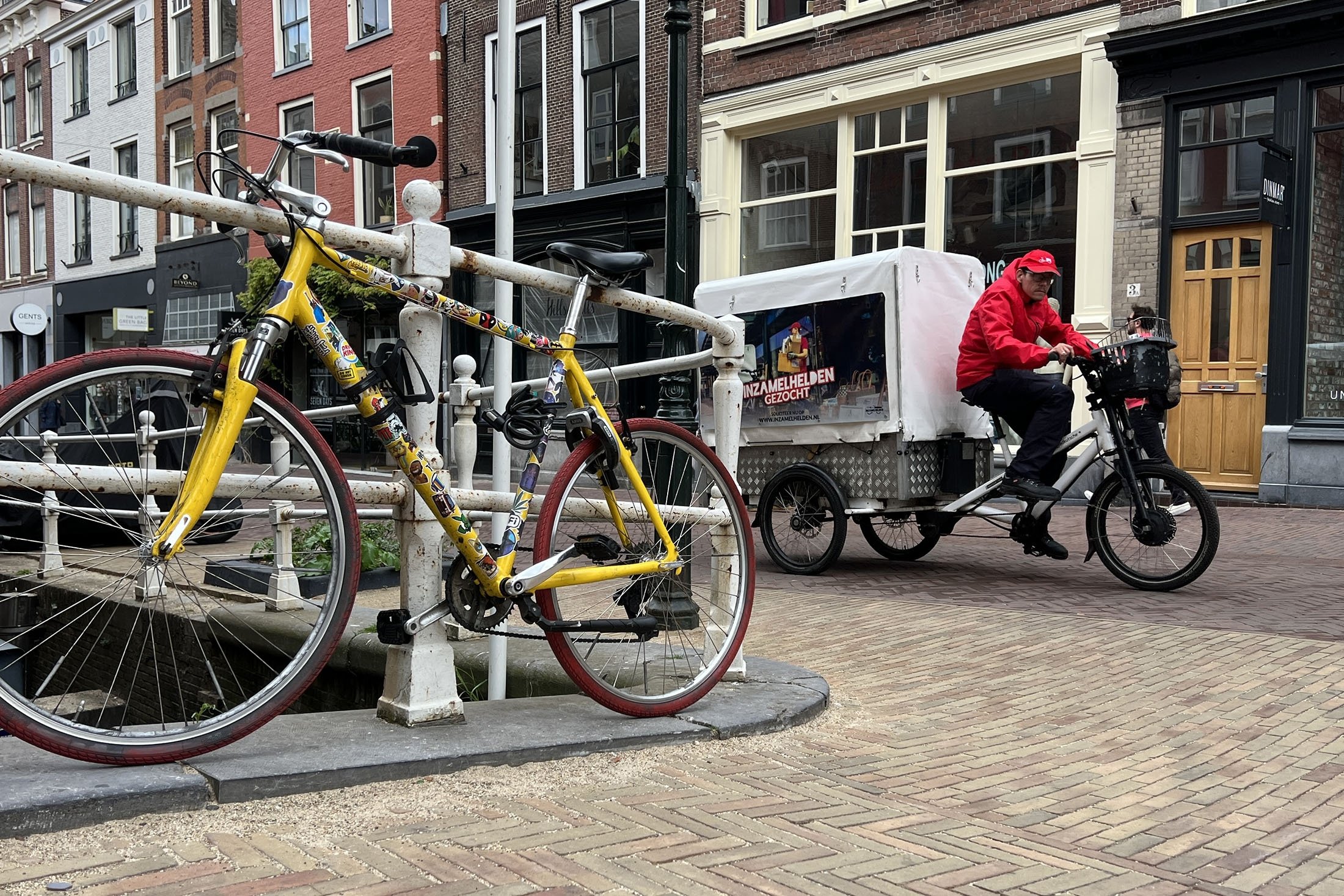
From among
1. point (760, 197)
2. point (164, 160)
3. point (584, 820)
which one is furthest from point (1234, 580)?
point (164, 160)

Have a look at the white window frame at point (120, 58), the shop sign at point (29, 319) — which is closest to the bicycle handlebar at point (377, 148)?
the shop sign at point (29, 319)

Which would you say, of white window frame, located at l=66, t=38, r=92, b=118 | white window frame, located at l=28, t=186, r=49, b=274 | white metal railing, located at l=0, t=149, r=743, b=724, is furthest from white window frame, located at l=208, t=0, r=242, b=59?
white metal railing, located at l=0, t=149, r=743, b=724

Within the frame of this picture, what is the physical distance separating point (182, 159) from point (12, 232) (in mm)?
9179

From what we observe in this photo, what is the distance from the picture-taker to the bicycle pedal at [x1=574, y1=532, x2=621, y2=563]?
3.42 metres

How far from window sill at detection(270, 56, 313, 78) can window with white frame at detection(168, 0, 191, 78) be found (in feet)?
14.0

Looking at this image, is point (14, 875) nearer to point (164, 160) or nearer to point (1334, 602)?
point (1334, 602)

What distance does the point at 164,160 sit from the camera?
28109 millimetres

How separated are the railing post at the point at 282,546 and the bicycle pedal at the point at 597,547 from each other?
0.78 m

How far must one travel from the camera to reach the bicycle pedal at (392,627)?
3.09 meters

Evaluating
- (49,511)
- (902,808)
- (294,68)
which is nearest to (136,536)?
(49,511)

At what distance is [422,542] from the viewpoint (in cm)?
316

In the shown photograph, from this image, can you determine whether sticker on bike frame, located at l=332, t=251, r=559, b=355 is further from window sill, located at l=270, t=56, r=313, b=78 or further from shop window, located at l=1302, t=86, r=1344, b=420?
window sill, located at l=270, t=56, r=313, b=78

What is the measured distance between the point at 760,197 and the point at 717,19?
8.49 feet

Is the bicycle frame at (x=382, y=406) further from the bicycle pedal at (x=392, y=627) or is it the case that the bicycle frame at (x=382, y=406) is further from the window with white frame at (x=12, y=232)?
the window with white frame at (x=12, y=232)
